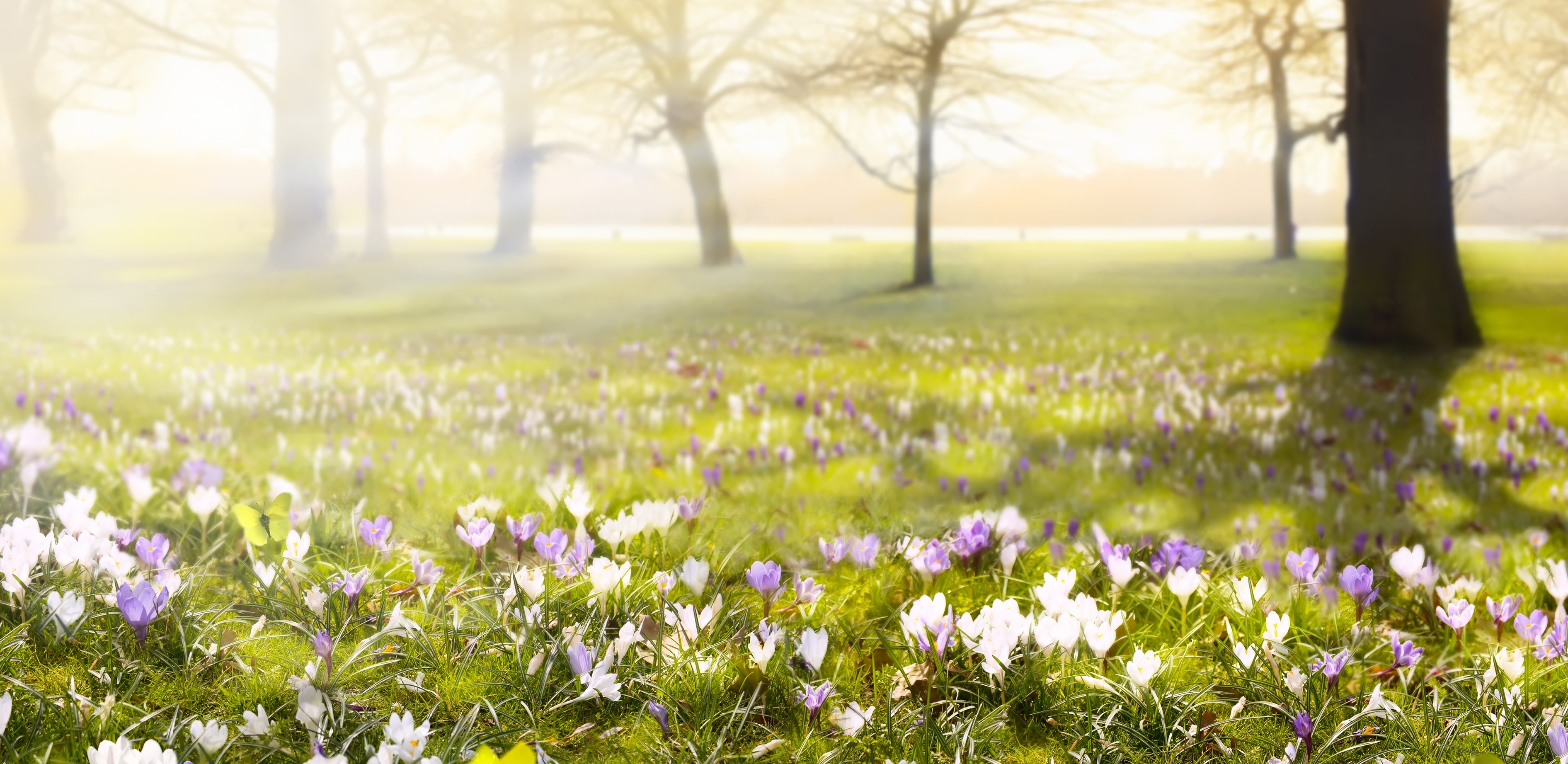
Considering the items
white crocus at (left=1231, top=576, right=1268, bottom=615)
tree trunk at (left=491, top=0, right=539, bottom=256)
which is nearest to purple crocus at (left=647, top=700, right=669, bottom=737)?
white crocus at (left=1231, top=576, right=1268, bottom=615)

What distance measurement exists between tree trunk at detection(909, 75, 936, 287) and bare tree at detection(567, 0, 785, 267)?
1.51m

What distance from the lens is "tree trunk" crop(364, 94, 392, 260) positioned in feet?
30.6

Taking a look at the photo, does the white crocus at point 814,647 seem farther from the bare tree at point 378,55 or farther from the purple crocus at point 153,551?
the bare tree at point 378,55

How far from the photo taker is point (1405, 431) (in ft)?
17.8

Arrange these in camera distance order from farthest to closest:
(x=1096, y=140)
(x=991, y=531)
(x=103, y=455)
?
(x=1096, y=140), (x=103, y=455), (x=991, y=531)

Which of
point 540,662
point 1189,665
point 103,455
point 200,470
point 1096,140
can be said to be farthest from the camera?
point 1096,140

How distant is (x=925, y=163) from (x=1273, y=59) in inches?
121

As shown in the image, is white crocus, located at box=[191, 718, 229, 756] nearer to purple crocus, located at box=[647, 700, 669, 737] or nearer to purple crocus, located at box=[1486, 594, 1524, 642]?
purple crocus, located at box=[647, 700, 669, 737]

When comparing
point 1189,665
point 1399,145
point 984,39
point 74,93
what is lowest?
point 1189,665

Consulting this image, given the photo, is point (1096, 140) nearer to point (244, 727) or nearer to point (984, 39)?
point (984, 39)

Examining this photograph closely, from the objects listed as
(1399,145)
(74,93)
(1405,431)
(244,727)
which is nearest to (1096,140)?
(1399,145)

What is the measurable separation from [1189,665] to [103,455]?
4175 millimetres

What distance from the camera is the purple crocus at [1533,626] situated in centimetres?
204

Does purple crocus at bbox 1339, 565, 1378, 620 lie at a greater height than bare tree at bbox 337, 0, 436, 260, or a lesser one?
lesser
